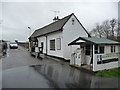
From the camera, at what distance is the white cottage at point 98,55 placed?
9.16 metres

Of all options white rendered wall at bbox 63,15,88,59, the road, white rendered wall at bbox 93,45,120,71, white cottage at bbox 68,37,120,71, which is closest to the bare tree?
white rendered wall at bbox 63,15,88,59

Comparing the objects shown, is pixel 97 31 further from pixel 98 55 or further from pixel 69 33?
pixel 98 55

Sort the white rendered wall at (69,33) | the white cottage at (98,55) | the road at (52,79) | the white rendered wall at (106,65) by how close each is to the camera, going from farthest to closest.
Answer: the white rendered wall at (69,33) < the white cottage at (98,55) < the white rendered wall at (106,65) < the road at (52,79)

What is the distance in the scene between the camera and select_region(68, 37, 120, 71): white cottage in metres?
9.16

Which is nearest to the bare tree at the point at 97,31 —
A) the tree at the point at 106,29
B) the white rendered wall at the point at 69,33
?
the tree at the point at 106,29

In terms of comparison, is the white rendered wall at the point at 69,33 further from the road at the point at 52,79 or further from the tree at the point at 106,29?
the tree at the point at 106,29

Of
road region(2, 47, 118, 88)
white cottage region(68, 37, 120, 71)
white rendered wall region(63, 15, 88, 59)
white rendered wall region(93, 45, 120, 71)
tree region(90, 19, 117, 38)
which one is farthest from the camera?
tree region(90, 19, 117, 38)

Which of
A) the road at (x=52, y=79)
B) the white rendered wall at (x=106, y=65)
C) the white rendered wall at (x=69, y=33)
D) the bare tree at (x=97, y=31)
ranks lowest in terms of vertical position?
the road at (x=52, y=79)

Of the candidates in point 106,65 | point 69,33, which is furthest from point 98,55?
point 69,33

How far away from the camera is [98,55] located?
Result: 914cm

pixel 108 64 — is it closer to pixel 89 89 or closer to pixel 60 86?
pixel 89 89

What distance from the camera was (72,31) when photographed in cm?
1512

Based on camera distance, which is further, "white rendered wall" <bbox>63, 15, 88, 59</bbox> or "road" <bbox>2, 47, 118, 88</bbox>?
"white rendered wall" <bbox>63, 15, 88, 59</bbox>

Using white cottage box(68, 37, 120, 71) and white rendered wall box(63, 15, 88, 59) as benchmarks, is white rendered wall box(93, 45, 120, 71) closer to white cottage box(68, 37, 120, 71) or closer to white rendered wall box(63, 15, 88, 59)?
white cottage box(68, 37, 120, 71)
